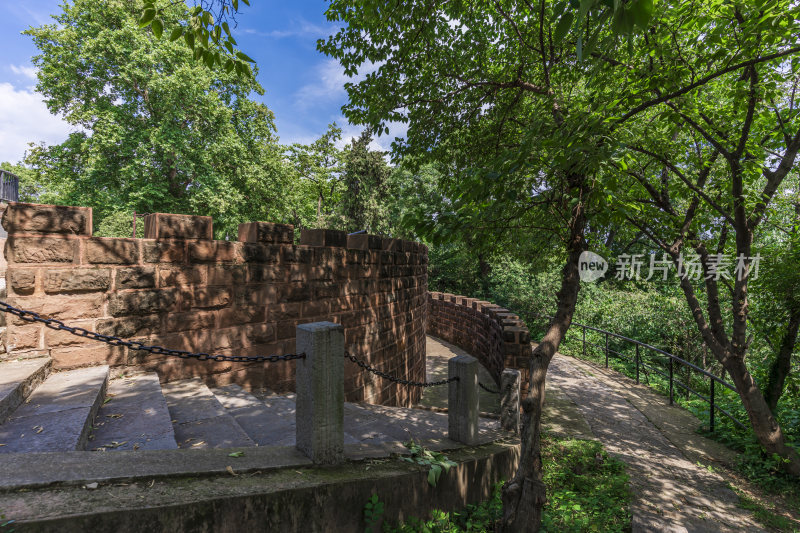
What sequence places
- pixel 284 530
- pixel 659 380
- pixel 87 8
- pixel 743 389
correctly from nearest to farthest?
1. pixel 284 530
2. pixel 743 389
3. pixel 659 380
4. pixel 87 8

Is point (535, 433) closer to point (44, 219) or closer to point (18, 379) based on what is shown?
point (18, 379)

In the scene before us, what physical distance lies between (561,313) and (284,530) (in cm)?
346

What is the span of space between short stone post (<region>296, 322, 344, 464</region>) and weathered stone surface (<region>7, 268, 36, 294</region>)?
208 cm

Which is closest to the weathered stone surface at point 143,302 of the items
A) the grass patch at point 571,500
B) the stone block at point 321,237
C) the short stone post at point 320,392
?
the stone block at point 321,237

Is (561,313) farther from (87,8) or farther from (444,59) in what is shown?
(87,8)

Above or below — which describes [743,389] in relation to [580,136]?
below

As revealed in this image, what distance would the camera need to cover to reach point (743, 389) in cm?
599

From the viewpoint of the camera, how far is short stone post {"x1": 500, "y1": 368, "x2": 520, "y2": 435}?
470 centimetres

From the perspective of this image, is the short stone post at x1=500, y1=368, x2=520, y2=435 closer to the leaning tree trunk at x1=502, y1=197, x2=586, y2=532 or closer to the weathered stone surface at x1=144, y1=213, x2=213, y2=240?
the leaning tree trunk at x1=502, y1=197, x2=586, y2=532

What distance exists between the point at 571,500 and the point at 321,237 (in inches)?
167

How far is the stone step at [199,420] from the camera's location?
92.4 inches

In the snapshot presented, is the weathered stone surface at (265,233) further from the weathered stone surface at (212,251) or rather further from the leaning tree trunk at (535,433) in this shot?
the leaning tree trunk at (535,433)

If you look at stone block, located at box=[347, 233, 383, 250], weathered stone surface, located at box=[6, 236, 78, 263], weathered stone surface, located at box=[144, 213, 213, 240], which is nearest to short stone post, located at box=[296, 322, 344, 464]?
weathered stone surface, located at box=[144, 213, 213, 240]

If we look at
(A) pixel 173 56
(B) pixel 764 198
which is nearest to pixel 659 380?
(B) pixel 764 198
